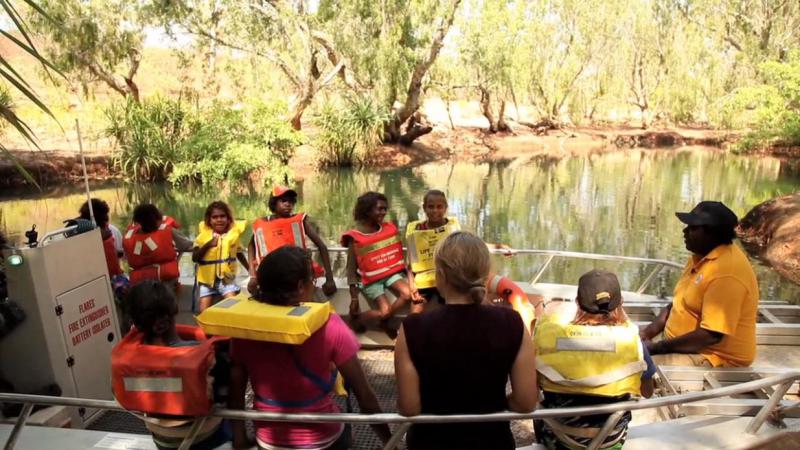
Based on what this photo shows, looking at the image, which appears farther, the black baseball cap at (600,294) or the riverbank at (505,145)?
the riverbank at (505,145)

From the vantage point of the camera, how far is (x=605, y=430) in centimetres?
209

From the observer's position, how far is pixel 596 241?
39.6ft

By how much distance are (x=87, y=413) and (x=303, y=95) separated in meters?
20.0

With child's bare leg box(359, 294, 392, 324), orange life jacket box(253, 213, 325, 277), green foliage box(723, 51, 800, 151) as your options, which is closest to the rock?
green foliage box(723, 51, 800, 151)

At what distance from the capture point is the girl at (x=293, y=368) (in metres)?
2.02

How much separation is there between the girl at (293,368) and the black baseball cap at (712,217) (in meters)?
1.98

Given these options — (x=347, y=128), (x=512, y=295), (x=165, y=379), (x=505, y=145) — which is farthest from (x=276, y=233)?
(x=505, y=145)

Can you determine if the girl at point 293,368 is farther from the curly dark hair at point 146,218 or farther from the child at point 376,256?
the curly dark hair at point 146,218

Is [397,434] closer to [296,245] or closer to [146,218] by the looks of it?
[296,245]

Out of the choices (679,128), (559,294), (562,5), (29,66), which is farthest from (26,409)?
(29,66)

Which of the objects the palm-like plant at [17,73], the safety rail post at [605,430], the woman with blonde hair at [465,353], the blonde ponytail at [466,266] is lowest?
the safety rail post at [605,430]

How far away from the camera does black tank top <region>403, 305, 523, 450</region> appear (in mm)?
1797

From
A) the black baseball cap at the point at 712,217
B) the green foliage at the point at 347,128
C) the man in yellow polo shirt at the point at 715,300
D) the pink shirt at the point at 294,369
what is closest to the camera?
the pink shirt at the point at 294,369

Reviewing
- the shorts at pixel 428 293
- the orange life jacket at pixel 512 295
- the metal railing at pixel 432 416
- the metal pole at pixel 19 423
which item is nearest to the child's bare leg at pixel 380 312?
the shorts at pixel 428 293
